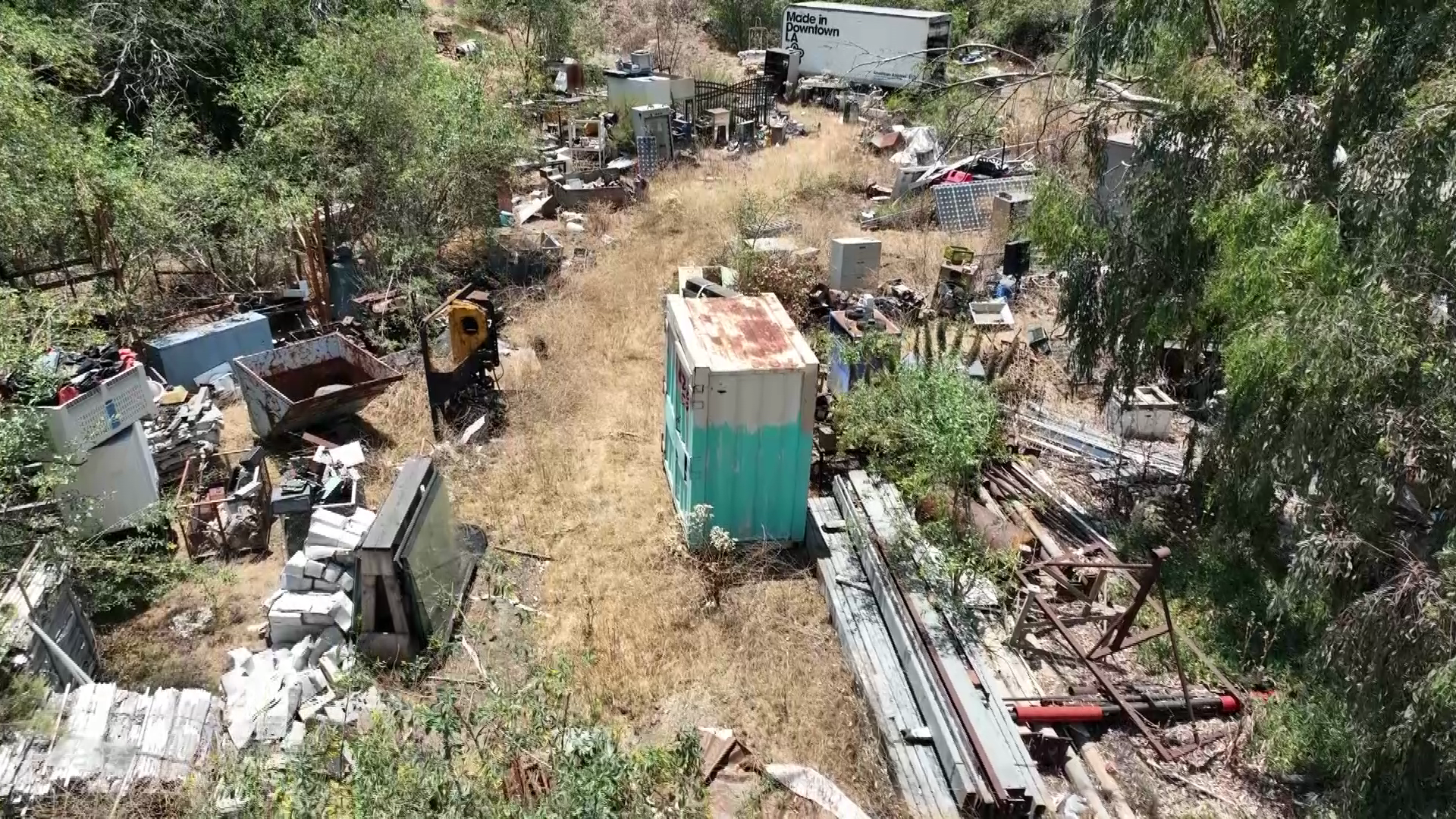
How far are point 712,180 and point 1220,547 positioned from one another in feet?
40.5

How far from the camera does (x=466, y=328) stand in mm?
8438

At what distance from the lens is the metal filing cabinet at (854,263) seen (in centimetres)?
1096

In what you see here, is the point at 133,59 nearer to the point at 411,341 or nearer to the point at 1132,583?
the point at 411,341

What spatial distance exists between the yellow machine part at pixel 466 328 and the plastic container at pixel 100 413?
2711mm

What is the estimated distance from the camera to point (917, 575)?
5891 millimetres

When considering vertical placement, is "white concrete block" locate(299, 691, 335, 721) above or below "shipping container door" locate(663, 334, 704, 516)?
below

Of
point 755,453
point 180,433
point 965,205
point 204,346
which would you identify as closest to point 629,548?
point 755,453

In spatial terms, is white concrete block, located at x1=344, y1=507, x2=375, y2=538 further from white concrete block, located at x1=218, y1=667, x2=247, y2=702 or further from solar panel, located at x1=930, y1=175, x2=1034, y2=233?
solar panel, located at x1=930, y1=175, x2=1034, y2=233

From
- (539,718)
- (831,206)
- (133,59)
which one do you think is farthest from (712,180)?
(539,718)

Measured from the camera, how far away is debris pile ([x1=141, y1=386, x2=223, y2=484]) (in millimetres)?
7250

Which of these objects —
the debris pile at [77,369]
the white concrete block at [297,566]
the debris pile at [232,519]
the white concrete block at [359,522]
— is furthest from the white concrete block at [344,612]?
the debris pile at [77,369]

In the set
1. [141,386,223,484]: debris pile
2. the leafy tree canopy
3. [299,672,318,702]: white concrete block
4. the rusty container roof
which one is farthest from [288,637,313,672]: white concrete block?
the leafy tree canopy

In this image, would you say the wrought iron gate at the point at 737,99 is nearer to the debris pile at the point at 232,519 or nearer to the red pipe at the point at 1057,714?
the debris pile at the point at 232,519

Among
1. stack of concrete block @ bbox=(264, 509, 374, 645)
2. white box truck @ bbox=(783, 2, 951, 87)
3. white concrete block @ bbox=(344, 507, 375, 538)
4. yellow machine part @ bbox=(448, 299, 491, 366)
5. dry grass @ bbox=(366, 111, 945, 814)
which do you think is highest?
white box truck @ bbox=(783, 2, 951, 87)
